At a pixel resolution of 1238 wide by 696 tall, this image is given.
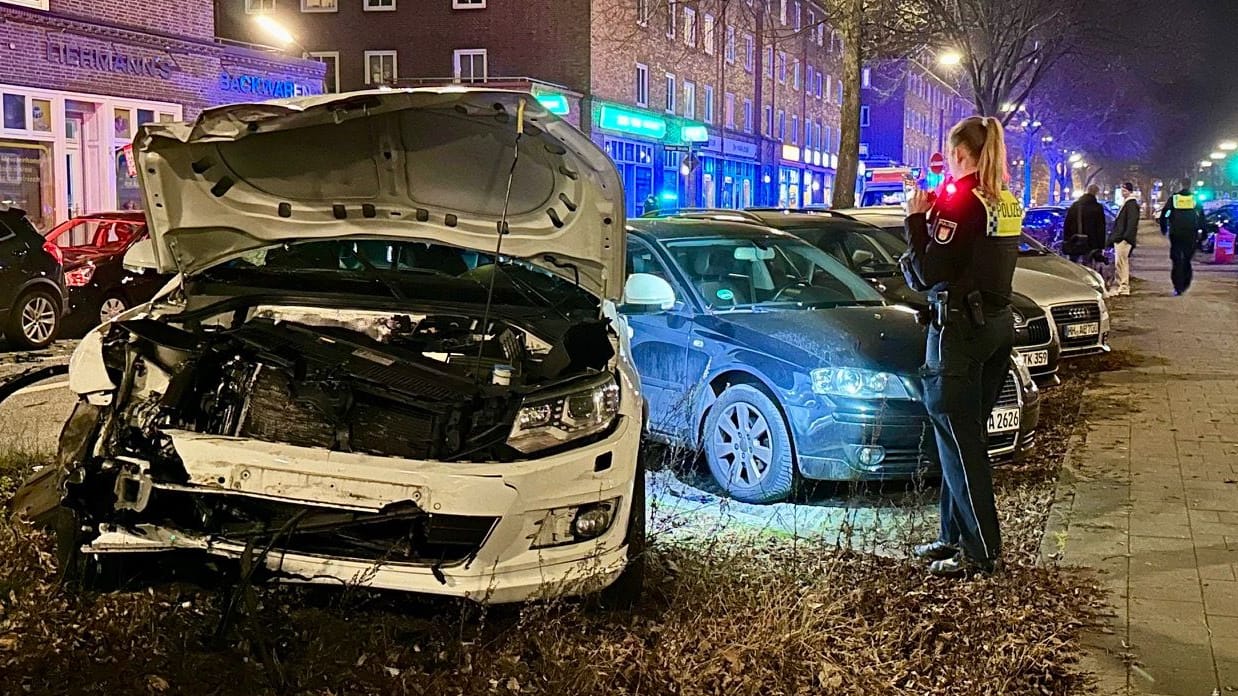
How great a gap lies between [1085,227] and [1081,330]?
6.49m

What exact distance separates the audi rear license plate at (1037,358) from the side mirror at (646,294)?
4.71m

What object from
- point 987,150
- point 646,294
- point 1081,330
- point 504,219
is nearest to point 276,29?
point 1081,330

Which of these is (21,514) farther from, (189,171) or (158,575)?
(189,171)

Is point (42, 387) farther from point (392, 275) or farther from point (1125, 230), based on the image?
point (1125, 230)

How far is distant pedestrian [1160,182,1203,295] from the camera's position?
17953mm

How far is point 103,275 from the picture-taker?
13.7 meters

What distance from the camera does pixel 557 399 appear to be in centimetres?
408

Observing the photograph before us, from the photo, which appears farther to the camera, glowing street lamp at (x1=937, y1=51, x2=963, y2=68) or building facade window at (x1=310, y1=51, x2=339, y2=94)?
building facade window at (x1=310, y1=51, x2=339, y2=94)

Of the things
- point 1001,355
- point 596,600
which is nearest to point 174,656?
point 596,600

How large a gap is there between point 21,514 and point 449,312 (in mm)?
2084

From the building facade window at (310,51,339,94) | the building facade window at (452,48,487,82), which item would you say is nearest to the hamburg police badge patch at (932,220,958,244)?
the building facade window at (452,48,487,82)

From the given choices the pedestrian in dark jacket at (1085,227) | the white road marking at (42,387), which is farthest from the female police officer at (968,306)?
the pedestrian in dark jacket at (1085,227)

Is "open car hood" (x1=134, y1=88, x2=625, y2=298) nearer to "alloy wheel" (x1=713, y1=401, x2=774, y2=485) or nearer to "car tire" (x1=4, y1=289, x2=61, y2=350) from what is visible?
"alloy wheel" (x1=713, y1=401, x2=774, y2=485)

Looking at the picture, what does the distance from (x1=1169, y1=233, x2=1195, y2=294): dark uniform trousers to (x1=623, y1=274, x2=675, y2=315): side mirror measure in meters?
15.6
